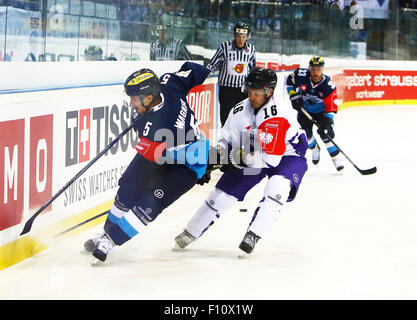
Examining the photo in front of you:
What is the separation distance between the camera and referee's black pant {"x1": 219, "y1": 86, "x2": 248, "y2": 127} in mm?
7652

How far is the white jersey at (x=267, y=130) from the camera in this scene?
4.46 metres

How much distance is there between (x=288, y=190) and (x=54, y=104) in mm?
1450

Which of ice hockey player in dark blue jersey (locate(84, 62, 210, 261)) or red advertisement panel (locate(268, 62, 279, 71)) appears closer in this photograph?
ice hockey player in dark blue jersey (locate(84, 62, 210, 261))

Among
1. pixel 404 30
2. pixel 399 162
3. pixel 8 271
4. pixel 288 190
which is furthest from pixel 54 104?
pixel 404 30

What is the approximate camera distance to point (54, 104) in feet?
15.5

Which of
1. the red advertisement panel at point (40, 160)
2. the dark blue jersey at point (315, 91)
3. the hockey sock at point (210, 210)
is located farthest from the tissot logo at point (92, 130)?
the dark blue jersey at point (315, 91)

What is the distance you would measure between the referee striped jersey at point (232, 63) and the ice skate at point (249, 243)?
3.37 m

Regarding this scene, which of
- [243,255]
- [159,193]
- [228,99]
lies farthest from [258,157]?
[228,99]

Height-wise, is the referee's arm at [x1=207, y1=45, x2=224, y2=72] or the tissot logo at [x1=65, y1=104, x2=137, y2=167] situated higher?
the referee's arm at [x1=207, y1=45, x2=224, y2=72]

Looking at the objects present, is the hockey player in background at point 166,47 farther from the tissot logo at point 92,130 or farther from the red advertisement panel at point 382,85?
the red advertisement panel at point 382,85

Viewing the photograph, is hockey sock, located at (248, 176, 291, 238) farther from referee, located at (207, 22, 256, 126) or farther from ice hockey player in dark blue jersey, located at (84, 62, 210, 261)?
referee, located at (207, 22, 256, 126)

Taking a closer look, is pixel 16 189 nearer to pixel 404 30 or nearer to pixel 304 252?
pixel 304 252

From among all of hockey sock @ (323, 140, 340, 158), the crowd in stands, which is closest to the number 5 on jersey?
hockey sock @ (323, 140, 340, 158)

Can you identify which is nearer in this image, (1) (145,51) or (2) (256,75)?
(2) (256,75)
